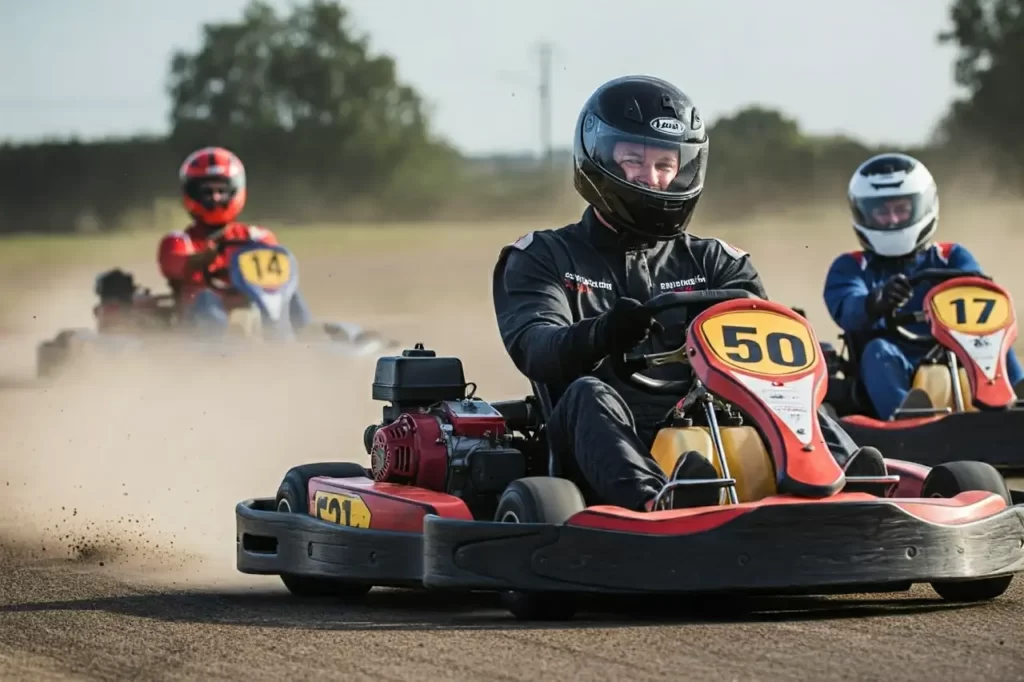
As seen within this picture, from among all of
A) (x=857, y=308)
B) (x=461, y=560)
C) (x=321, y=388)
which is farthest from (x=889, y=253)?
(x=461, y=560)

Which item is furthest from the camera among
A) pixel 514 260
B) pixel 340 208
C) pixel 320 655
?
pixel 340 208

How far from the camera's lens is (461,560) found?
5.24 m

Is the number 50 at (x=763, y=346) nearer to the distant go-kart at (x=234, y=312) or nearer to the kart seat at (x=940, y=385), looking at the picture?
the kart seat at (x=940, y=385)

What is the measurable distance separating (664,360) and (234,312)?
883 centimetres

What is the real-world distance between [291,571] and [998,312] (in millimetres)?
4338

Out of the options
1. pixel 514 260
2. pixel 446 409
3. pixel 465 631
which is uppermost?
pixel 514 260

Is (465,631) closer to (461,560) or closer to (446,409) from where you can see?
(461,560)

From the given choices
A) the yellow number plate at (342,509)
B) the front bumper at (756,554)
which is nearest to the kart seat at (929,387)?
the yellow number plate at (342,509)

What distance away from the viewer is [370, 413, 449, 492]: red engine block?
6.04m

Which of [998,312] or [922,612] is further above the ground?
[998,312]

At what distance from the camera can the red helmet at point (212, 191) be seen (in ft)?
50.4

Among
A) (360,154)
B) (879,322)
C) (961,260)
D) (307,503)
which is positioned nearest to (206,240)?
(879,322)

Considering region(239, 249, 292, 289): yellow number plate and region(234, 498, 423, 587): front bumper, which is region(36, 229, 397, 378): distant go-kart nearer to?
region(239, 249, 292, 289): yellow number plate

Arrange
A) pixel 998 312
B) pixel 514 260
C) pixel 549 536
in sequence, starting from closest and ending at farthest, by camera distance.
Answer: pixel 549 536, pixel 514 260, pixel 998 312
